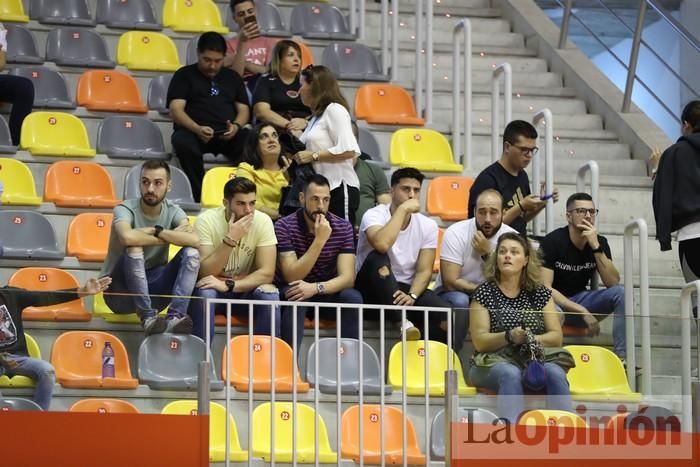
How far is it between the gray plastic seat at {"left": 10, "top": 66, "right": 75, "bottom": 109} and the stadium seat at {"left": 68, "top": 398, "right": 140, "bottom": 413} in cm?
397

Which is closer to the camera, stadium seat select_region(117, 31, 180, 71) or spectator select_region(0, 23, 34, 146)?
spectator select_region(0, 23, 34, 146)

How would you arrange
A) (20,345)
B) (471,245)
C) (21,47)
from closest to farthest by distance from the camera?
(20,345), (471,245), (21,47)

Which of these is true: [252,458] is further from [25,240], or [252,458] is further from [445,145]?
[445,145]

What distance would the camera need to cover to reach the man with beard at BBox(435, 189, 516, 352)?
849 centimetres

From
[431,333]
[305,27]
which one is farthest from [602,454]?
[305,27]

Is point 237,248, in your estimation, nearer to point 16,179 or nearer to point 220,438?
point 220,438

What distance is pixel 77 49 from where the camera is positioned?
423 inches

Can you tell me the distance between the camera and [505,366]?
6.79m

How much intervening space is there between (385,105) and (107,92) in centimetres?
174

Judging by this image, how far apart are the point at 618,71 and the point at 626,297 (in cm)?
1077

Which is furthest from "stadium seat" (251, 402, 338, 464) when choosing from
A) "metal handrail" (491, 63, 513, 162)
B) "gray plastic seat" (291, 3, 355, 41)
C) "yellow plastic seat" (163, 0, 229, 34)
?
"gray plastic seat" (291, 3, 355, 41)

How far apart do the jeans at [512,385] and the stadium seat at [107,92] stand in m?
4.10

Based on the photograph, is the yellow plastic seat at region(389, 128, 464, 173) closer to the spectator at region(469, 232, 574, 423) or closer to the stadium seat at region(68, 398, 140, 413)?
the spectator at region(469, 232, 574, 423)

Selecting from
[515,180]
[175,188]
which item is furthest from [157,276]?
[515,180]
